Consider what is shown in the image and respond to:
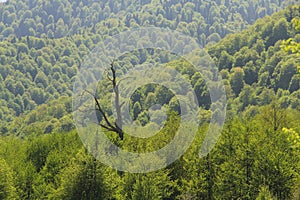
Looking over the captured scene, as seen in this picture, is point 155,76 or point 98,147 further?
point 155,76

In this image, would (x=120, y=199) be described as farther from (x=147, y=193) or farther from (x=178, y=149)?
(x=178, y=149)

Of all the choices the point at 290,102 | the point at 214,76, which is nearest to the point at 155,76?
the point at 214,76

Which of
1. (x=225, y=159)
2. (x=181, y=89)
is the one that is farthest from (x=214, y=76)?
(x=225, y=159)

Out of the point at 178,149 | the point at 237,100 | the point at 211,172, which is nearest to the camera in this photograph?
the point at 211,172

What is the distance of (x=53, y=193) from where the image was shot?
41.8 m

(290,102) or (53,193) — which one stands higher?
(53,193)

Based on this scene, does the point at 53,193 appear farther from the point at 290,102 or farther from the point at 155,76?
the point at 155,76

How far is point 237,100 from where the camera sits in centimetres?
18538

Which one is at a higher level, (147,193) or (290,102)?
(147,193)

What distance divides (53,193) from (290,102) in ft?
433

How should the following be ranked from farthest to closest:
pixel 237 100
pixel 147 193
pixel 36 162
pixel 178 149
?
1. pixel 237 100
2. pixel 36 162
3. pixel 178 149
4. pixel 147 193

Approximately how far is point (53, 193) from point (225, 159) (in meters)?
16.0

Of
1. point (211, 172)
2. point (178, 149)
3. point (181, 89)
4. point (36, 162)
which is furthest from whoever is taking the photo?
point (181, 89)

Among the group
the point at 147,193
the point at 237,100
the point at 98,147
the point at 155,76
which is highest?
the point at 98,147
